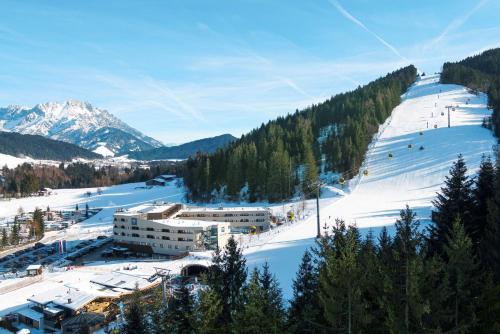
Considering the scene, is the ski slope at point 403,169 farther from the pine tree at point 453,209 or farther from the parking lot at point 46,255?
the parking lot at point 46,255

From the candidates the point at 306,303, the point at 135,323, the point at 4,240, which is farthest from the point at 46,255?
the point at 306,303

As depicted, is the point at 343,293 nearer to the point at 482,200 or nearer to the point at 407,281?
the point at 407,281

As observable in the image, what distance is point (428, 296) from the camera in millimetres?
14188

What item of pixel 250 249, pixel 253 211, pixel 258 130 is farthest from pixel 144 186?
pixel 250 249

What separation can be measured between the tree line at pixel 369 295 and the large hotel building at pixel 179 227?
3684 centimetres

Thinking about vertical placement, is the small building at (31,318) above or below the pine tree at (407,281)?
below

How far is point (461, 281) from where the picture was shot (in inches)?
575

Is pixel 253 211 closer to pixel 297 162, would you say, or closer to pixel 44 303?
pixel 297 162

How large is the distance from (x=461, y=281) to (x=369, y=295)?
3.60 m

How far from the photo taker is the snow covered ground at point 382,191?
142 feet

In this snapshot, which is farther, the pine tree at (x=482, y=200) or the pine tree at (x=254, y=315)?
the pine tree at (x=482, y=200)

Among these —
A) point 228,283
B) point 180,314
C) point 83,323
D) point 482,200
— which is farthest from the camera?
point 83,323

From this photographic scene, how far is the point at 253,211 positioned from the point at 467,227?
1920 inches

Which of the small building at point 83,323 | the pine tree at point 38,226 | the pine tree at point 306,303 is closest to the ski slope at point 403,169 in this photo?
the pine tree at point 306,303
